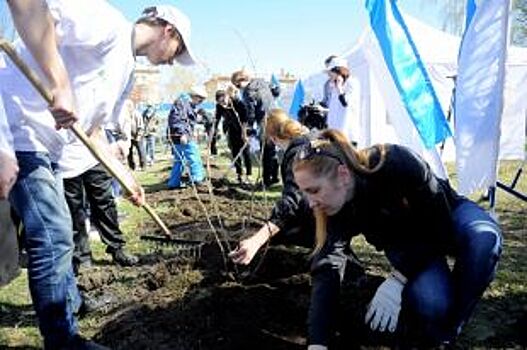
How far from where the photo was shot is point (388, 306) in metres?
2.77

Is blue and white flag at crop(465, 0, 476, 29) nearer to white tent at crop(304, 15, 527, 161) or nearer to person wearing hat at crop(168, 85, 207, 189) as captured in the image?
person wearing hat at crop(168, 85, 207, 189)

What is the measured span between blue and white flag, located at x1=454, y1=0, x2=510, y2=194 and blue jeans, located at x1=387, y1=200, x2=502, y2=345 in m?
1.78

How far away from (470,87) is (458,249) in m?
2.19

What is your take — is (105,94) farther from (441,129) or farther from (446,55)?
(446,55)

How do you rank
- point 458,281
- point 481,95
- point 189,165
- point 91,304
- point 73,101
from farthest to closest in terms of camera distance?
point 189,165, point 481,95, point 91,304, point 458,281, point 73,101

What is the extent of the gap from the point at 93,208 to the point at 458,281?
3.10m

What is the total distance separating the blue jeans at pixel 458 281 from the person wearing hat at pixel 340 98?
14.3ft

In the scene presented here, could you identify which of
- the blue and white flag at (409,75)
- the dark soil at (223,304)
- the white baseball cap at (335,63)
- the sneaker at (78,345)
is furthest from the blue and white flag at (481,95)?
the sneaker at (78,345)

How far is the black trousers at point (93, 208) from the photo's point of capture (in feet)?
14.0

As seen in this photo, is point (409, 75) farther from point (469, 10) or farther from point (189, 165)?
point (189, 165)

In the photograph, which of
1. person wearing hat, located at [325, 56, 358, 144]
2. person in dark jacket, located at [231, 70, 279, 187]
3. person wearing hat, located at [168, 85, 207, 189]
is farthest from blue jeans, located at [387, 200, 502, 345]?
person wearing hat, located at [168, 85, 207, 189]

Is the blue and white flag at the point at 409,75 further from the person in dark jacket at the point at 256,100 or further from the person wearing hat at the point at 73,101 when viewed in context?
the person wearing hat at the point at 73,101

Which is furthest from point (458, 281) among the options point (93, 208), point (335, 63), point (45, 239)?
point (335, 63)

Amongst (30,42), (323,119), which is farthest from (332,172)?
(323,119)
